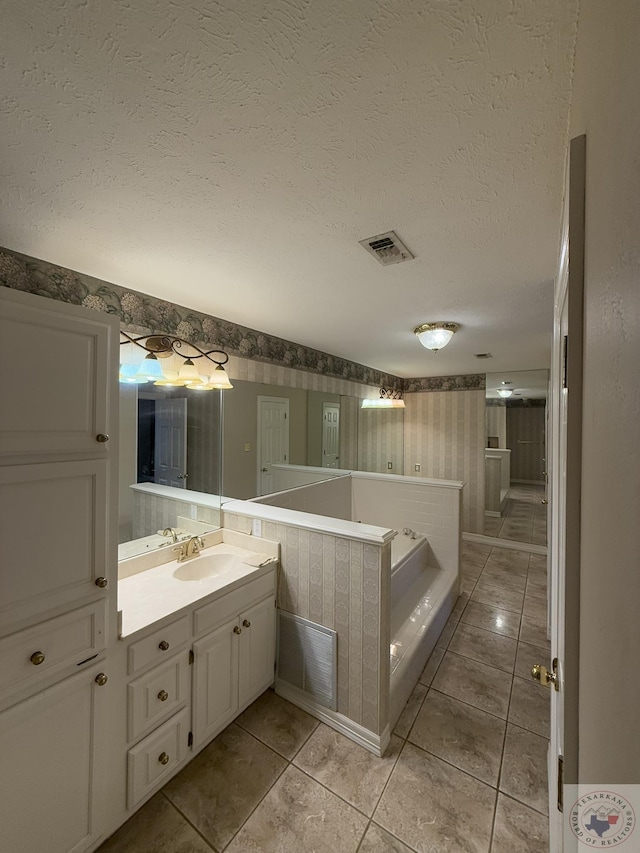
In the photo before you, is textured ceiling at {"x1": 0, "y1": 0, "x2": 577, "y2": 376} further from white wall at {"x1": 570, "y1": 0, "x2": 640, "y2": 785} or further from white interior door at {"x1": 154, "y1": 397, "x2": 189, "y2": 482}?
white interior door at {"x1": 154, "y1": 397, "x2": 189, "y2": 482}

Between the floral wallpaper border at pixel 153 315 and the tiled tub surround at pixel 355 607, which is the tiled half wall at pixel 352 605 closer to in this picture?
the tiled tub surround at pixel 355 607

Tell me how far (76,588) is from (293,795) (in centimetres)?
134

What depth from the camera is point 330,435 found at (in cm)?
371

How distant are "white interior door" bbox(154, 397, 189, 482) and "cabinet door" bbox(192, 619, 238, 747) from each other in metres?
0.93

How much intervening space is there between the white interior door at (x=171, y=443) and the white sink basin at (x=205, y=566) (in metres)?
0.49

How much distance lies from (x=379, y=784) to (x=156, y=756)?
1.00 meters

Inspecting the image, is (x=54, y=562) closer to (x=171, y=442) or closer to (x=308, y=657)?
(x=171, y=442)

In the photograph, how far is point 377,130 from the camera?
874 mm

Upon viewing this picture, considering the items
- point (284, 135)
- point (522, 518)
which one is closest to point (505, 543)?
point (522, 518)

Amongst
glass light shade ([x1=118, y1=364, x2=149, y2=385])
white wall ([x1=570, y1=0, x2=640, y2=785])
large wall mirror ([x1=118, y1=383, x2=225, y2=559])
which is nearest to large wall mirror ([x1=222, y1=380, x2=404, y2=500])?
large wall mirror ([x1=118, y1=383, x2=225, y2=559])

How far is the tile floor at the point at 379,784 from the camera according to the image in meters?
1.32

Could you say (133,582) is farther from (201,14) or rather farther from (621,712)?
(201,14)

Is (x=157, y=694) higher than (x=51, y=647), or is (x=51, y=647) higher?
(x=51, y=647)

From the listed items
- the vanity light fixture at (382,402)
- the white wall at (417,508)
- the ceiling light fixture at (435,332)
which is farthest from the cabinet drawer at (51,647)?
the vanity light fixture at (382,402)
